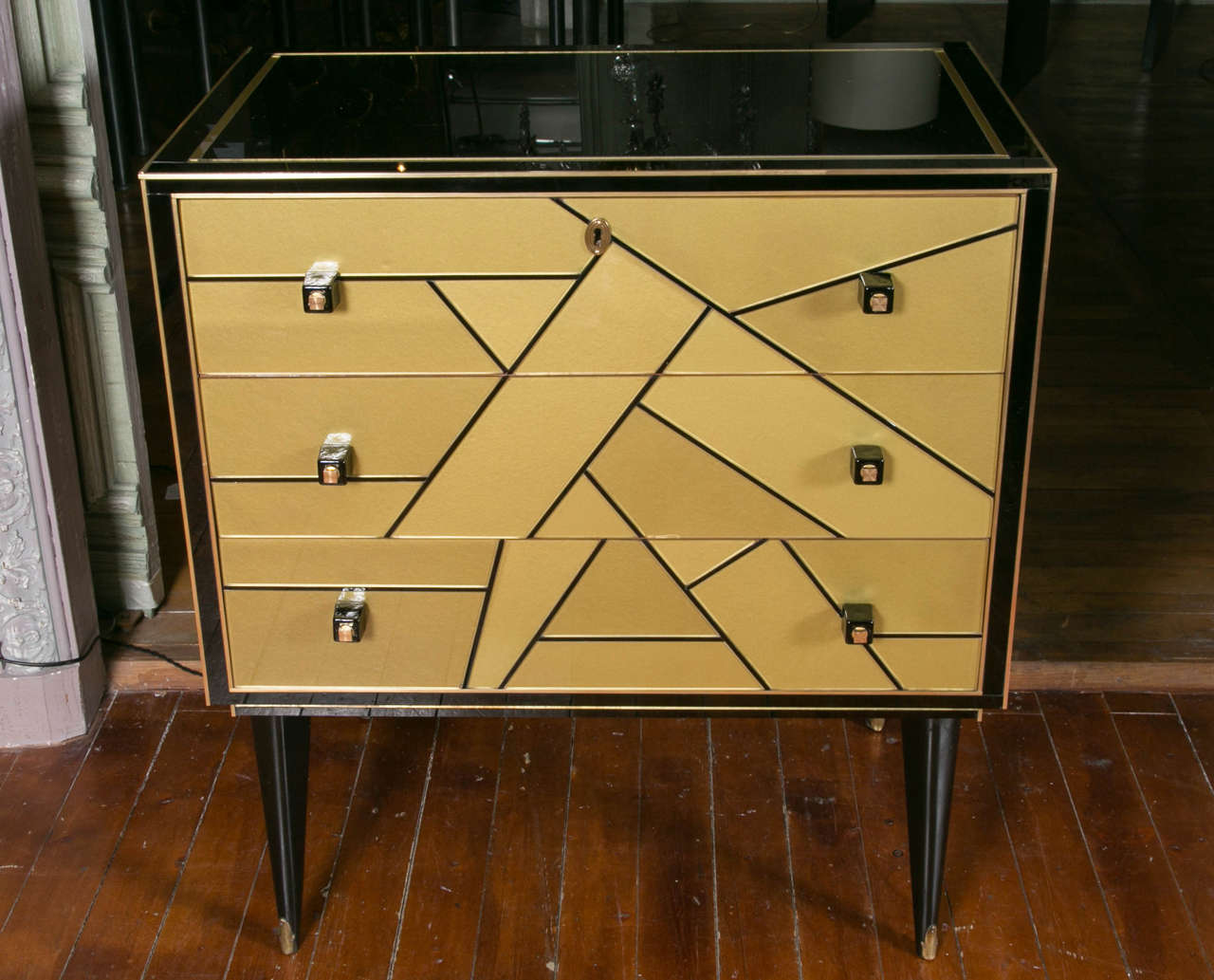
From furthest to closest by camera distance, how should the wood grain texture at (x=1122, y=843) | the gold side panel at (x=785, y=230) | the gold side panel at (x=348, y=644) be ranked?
the wood grain texture at (x=1122, y=843) < the gold side panel at (x=348, y=644) < the gold side panel at (x=785, y=230)

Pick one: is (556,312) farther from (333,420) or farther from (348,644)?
(348,644)

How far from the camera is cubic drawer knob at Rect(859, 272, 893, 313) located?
4.83ft

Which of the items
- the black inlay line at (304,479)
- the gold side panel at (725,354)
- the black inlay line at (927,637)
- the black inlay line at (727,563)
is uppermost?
the gold side panel at (725,354)

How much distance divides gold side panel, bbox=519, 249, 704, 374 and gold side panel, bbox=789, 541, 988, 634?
275mm

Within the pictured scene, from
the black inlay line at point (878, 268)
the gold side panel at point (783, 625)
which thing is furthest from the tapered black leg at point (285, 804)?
the black inlay line at point (878, 268)

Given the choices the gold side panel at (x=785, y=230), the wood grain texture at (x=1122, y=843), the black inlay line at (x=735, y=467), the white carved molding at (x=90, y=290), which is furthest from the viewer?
the white carved molding at (x=90, y=290)

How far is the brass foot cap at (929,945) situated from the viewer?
189cm

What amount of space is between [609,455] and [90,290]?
99 centimetres

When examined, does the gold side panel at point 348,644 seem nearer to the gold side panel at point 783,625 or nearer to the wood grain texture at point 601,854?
the gold side panel at point 783,625

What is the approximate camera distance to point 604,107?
5.50 feet

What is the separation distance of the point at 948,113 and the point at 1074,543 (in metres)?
1.19

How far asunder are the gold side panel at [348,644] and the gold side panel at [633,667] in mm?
85

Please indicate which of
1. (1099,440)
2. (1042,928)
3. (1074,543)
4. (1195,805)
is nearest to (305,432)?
(1042,928)

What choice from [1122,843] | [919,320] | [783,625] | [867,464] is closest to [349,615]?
[783,625]
